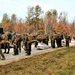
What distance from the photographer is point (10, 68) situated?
1585cm

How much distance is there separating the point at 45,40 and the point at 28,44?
15.3m

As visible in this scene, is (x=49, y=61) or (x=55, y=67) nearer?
(x=55, y=67)

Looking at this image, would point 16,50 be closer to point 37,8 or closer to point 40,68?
point 40,68

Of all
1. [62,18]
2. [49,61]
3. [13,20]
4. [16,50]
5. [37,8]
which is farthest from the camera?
[13,20]

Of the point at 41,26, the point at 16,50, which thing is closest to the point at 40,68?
the point at 16,50

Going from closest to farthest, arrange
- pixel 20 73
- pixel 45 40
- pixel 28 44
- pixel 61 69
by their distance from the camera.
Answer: pixel 20 73
pixel 61 69
pixel 28 44
pixel 45 40

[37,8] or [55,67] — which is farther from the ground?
[37,8]

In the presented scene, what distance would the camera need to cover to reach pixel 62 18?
111 metres

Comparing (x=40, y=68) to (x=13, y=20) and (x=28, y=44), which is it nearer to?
(x=28, y=44)

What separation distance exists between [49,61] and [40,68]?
1839 millimetres

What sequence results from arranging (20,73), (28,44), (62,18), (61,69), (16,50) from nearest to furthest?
(20,73) < (61,69) < (28,44) < (16,50) < (62,18)

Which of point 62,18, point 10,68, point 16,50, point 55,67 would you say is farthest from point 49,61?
point 62,18

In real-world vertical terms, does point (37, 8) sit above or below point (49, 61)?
above

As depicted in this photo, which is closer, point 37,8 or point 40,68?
point 40,68
